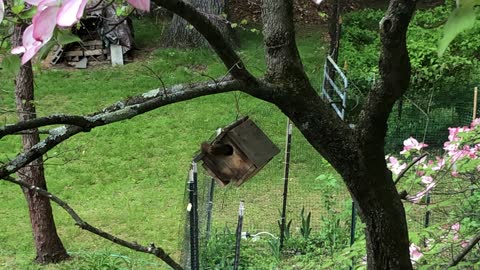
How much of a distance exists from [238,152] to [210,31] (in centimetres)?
126

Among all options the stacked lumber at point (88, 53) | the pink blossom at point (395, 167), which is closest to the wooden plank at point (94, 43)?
the stacked lumber at point (88, 53)

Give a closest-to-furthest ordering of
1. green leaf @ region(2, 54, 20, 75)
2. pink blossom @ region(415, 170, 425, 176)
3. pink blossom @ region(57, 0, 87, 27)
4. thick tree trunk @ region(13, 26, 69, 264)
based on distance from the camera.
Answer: pink blossom @ region(57, 0, 87, 27) < green leaf @ region(2, 54, 20, 75) < pink blossom @ region(415, 170, 425, 176) < thick tree trunk @ region(13, 26, 69, 264)

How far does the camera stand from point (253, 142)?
8.07 feet

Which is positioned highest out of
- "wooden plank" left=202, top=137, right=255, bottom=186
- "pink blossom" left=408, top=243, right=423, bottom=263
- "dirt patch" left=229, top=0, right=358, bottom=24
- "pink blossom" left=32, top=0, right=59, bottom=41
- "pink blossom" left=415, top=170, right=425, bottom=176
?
"dirt patch" left=229, top=0, right=358, bottom=24

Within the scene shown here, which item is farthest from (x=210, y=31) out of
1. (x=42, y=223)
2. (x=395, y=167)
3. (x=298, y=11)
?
(x=298, y=11)

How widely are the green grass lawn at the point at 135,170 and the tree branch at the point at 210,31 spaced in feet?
11.9

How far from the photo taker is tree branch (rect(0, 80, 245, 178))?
1079mm

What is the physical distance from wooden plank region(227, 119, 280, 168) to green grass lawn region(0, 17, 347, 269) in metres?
2.46

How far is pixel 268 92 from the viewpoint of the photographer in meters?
1.34

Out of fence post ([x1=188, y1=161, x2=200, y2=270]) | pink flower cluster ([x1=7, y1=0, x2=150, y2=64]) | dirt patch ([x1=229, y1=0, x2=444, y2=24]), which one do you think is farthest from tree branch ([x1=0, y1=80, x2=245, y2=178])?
dirt patch ([x1=229, y1=0, x2=444, y2=24])

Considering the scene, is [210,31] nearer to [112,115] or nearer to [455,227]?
[112,115]

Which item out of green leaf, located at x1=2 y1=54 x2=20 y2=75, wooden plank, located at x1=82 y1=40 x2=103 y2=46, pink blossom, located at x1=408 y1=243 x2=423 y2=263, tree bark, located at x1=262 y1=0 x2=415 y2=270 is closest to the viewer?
green leaf, located at x1=2 y1=54 x2=20 y2=75

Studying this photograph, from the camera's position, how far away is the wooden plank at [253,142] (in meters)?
2.40

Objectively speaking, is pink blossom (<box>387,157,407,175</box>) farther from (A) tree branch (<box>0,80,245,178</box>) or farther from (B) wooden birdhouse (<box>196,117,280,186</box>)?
(A) tree branch (<box>0,80,245,178</box>)
